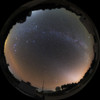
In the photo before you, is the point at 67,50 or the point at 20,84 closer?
the point at 20,84

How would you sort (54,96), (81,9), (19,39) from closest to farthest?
(81,9), (54,96), (19,39)

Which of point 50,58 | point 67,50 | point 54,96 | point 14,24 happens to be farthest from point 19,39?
point 54,96

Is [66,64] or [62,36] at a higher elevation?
[62,36]

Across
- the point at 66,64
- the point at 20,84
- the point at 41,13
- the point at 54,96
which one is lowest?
the point at 54,96

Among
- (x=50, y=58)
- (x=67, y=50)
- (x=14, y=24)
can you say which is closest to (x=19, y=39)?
(x=14, y=24)

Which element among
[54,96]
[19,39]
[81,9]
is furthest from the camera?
[19,39]

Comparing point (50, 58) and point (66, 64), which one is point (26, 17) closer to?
point (50, 58)

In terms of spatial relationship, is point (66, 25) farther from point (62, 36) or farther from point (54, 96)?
point (54, 96)
